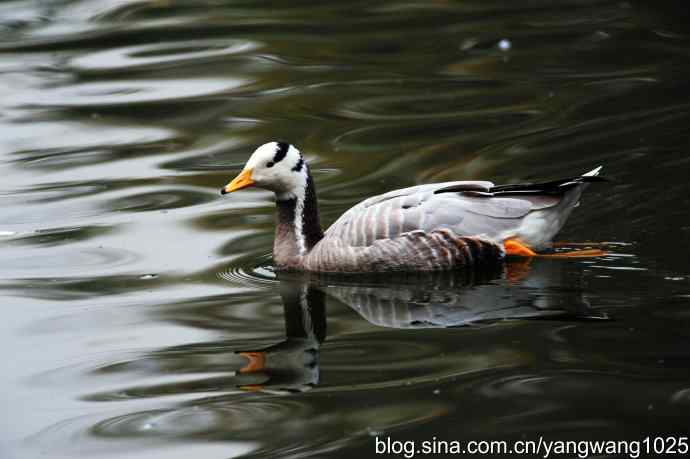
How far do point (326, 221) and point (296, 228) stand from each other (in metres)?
1.15

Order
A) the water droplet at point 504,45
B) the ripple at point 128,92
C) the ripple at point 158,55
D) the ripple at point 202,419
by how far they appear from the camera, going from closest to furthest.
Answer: the ripple at point 202,419 < the ripple at point 128,92 < the water droplet at point 504,45 < the ripple at point 158,55

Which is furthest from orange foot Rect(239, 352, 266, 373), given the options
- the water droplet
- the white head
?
the water droplet

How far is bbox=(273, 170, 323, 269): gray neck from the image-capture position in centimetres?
962

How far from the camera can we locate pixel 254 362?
7.62m

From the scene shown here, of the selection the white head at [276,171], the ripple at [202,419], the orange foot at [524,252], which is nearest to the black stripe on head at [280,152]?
the white head at [276,171]

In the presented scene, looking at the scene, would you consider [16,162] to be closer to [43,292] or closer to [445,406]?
[43,292]

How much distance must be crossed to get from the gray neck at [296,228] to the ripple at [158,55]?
7.22 metres

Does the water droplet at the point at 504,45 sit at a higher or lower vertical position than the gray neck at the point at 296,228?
higher

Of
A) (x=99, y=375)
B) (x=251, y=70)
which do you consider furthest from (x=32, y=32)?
(x=99, y=375)

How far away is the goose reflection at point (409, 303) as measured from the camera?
299 inches

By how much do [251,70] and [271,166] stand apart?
6.58 metres

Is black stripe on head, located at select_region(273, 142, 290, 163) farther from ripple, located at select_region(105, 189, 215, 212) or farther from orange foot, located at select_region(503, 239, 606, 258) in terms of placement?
ripple, located at select_region(105, 189, 215, 212)

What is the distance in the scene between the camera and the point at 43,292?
9.27 metres

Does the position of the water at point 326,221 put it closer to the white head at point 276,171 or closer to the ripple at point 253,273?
the ripple at point 253,273
